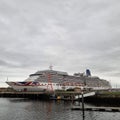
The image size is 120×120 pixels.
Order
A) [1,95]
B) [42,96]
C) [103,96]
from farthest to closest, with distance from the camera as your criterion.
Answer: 1. [1,95]
2. [42,96]
3. [103,96]

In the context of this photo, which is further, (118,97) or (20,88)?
(20,88)

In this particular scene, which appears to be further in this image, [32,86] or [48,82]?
[48,82]

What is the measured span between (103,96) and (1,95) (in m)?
47.6

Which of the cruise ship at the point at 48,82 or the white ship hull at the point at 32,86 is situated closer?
the white ship hull at the point at 32,86

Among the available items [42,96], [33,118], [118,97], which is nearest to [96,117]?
[33,118]

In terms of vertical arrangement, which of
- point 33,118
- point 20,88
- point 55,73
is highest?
point 55,73

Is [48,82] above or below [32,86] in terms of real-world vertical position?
above

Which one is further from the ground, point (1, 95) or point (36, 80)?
point (36, 80)

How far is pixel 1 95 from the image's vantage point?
309 feet

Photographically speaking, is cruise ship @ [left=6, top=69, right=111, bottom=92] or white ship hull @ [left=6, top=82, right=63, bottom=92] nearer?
white ship hull @ [left=6, top=82, right=63, bottom=92]

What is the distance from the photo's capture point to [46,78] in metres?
104

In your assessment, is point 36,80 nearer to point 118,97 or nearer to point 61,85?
point 61,85

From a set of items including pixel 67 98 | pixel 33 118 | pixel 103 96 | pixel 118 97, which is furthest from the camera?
pixel 67 98

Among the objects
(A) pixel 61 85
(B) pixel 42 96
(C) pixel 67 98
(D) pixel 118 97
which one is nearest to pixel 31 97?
(B) pixel 42 96
